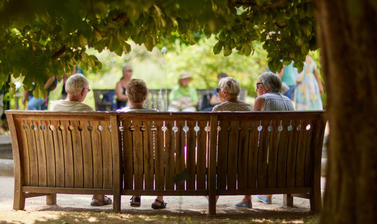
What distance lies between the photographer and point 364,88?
2537 mm

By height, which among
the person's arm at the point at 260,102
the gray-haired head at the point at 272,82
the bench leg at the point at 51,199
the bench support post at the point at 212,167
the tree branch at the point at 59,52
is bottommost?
the bench leg at the point at 51,199

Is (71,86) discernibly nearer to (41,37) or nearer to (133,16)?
(41,37)

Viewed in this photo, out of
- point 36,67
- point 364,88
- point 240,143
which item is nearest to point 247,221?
point 240,143

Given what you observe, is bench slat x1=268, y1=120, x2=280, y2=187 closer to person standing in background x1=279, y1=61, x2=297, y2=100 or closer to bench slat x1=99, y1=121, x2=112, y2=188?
bench slat x1=99, y1=121, x2=112, y2=188

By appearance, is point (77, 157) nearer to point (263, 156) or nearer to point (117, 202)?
point (117, 202)

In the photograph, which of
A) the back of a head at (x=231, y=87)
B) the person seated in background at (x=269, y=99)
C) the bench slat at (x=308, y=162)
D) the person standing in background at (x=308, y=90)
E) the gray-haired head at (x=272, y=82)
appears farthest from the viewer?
the person standing in background at (x=308, y=90)

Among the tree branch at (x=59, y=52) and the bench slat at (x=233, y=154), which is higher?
the tree branch at (x=59, y=52)

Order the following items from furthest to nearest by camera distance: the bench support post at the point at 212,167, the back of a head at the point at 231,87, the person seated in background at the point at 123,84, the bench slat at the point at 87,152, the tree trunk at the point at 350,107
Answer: the person seated in background at the point at 123,84, the back of a head at the point at 231,87, the bench slat at the point at 87,152, the bench support post at the point at 212,167, the tree trunk at the point at 350,107

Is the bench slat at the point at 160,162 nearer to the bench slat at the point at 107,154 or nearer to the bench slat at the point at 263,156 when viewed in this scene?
the bench slat at the point at 107,154

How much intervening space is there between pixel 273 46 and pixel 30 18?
393 centimetres

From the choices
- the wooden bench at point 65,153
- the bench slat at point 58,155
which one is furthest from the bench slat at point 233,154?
the bench slat at point 58,155

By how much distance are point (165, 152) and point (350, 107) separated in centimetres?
281

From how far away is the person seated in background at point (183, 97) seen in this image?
11.1m

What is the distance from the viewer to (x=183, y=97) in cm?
1132
